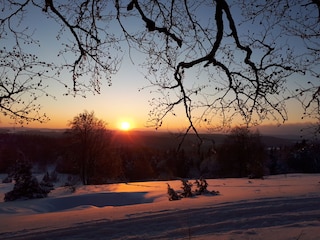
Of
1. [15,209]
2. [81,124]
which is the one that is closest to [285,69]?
[15,209]

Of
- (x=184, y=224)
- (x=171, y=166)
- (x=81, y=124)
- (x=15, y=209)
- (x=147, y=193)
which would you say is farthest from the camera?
(x=171, y=166)

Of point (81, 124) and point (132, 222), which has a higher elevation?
point (81, 124)

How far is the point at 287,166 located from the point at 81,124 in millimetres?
40924

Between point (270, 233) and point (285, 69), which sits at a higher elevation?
point (285, 69)

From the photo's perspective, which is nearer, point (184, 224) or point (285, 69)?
point (285, 69)

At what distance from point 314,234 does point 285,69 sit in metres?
2.93

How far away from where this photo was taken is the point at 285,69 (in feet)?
21.5

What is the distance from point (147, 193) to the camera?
2119 cm

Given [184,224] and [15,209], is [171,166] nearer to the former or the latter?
[15,209]

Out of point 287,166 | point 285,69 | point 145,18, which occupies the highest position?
point 145,18

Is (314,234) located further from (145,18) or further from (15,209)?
(15,209)

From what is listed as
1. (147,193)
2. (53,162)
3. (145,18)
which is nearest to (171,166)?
(53,162)

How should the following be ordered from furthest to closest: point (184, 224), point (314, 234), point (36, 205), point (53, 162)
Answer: point (53, 162) < point (36, 205) < point (184, 224) < point (314, 234)

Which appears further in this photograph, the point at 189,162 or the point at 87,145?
the point at 189,162
